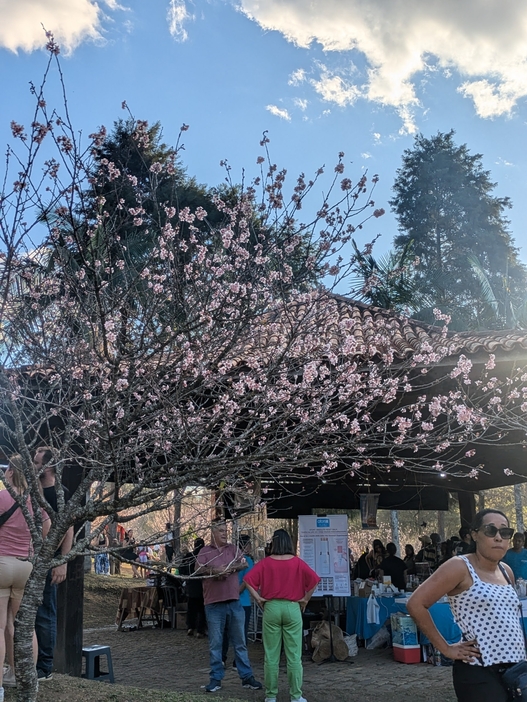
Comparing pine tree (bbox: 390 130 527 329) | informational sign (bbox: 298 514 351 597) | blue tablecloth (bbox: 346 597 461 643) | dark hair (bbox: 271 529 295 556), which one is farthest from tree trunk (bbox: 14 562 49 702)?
pine tree (bbox: 390 130 527 329)

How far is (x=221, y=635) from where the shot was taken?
670cm

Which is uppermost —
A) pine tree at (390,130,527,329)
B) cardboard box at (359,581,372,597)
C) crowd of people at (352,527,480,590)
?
pine tree at (390,130,527,329)

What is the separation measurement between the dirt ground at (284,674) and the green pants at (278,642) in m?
0.50

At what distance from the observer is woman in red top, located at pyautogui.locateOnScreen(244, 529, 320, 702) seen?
5.95 metres

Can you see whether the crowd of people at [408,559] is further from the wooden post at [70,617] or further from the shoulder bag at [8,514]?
the shoulder bag at [8,514]

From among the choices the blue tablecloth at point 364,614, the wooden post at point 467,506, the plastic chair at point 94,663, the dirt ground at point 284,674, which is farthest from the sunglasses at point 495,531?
the wooden post at point 467,506

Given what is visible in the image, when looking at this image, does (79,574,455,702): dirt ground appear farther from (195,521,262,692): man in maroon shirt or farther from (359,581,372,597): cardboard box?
(359,581,372,597): cardboard box

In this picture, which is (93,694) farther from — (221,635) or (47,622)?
(221,635)

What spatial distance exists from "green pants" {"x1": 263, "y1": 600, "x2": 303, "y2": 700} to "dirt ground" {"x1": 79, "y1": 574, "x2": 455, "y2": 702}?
1.65 feet

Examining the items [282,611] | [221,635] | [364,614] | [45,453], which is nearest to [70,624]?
[221,635]

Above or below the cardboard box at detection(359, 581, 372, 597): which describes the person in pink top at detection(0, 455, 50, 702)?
above

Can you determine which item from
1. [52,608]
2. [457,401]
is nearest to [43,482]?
[52,608]

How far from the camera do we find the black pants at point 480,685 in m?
2.69

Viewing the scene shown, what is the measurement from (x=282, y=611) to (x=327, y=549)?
313 cm
